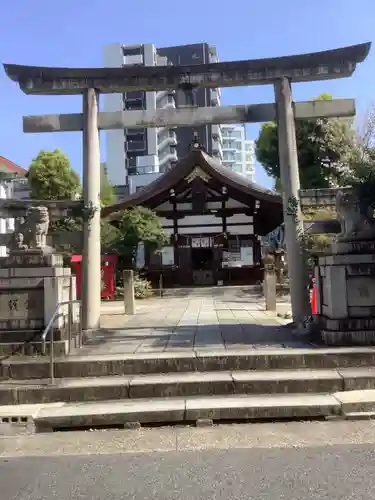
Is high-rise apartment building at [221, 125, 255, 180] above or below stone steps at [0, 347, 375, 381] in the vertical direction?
above

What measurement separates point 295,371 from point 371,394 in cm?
107

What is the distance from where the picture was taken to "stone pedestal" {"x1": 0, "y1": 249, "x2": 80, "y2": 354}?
727 cm

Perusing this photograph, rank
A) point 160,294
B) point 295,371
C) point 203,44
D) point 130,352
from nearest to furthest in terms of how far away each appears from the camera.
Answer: point 295,371 < point 130,352 < point 160,294 < point 203,44

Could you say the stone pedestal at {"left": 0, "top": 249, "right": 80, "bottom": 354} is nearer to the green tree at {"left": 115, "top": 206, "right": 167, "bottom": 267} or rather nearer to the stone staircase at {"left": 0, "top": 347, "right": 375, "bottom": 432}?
the stone staircase at {"left": 0, "top": 347, "right": 375, "bottom": 432}

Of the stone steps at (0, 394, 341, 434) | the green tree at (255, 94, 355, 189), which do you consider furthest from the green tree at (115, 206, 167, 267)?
the stone steps at (0, 394, 341, 434)

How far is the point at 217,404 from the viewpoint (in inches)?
219

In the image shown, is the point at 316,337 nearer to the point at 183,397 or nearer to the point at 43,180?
the point at 183,397

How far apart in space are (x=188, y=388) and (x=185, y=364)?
2.04 feet

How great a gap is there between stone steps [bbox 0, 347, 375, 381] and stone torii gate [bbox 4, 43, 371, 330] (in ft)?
7.45

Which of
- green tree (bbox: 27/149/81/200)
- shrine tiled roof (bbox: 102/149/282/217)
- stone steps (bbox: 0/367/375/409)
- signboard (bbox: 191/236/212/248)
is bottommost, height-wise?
stone steps (bbox: 0/367/375/409)

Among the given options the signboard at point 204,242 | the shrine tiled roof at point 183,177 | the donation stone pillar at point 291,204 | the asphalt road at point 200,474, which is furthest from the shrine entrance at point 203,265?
the asphalt road at point 200,474

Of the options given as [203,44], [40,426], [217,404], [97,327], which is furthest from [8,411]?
[203,44]

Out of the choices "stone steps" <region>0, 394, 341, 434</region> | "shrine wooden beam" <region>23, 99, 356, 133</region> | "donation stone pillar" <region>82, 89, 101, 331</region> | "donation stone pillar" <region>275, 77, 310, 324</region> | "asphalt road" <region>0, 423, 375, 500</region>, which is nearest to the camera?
"asphalt road" <region>0, 423, 375, 500</region>

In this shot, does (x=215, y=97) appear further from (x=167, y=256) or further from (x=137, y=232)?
(x=137, y=232)
